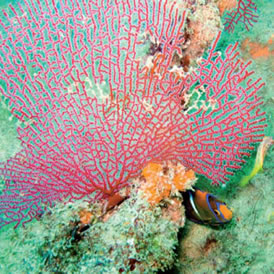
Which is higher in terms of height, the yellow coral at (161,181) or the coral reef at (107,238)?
the yellow coral at (161,181)

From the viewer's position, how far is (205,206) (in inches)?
116

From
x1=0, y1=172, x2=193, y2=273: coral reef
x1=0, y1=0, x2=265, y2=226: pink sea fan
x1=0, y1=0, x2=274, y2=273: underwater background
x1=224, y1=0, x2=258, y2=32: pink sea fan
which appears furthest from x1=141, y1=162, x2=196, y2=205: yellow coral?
x1=224, y1=0, x2=258, y2=32: pink sea fan

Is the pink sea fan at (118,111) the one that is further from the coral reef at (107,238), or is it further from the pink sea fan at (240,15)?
the pink sea fan at (240,15)

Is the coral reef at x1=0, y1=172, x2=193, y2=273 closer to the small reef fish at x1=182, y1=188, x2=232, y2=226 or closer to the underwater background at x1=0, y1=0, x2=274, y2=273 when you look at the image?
the small reef fish at x1=182, y1=188, x2=232, y2=226

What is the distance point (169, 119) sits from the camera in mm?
3059

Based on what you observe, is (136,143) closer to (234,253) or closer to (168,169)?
(168,169)

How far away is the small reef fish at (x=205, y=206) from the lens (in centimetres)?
293

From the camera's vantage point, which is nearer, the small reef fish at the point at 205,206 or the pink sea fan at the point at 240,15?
the small reef fish at the point at 205,206

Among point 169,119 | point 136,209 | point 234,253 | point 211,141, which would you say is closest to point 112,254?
point 136,209

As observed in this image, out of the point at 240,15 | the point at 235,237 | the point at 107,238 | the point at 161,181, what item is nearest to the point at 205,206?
the point at 161,181

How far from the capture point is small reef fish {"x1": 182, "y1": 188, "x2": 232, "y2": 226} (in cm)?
293

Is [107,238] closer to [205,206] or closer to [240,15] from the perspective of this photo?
[205,206]

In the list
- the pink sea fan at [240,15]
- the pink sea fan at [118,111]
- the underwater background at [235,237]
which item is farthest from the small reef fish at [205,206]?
the pink sea fan at [240,15]

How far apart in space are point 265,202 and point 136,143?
9.12ft
